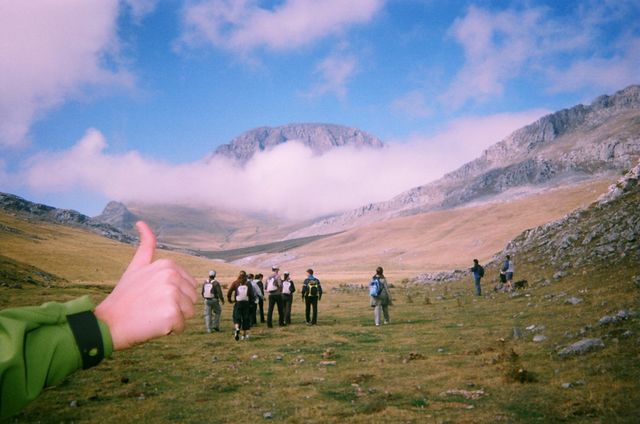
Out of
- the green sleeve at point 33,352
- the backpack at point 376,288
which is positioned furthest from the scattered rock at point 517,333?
the green sleeve at point 33,352

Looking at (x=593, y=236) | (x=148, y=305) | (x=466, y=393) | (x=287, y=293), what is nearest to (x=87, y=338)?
(x=148, y=305)

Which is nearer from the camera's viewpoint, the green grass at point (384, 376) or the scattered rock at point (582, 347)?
the green grass at point (384, 376)

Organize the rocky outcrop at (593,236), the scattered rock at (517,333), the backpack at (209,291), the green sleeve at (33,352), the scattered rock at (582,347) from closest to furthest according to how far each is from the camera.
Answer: the green sleeve at (33,352)
the scattered rock at (582,347)
the scattered rock at (517,333)
the backpack at (209,291)
the rocky outcrop at (593,236)

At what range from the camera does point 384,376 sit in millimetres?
12453

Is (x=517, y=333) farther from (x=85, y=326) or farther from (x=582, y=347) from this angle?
(x=85, y=326)

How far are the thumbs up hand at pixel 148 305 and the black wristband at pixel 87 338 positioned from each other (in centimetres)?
12

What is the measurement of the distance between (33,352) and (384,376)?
1149 cm

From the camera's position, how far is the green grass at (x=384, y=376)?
9148 mm

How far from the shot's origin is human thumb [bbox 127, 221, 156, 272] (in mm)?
2877

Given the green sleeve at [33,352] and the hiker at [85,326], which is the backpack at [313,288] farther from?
the green sleeve at [33,352]

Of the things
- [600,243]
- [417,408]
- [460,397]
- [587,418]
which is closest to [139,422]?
[417,408]

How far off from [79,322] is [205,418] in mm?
8118

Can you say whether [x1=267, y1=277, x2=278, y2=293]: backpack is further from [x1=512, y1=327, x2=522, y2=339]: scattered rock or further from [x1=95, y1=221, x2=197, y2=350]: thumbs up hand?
[x1=95, y1=221, x2=197, y2=350]: thumbs up hand

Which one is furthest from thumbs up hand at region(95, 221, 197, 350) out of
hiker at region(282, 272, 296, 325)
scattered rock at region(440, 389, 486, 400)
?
hiker at region(282, 272, 296, 325)
